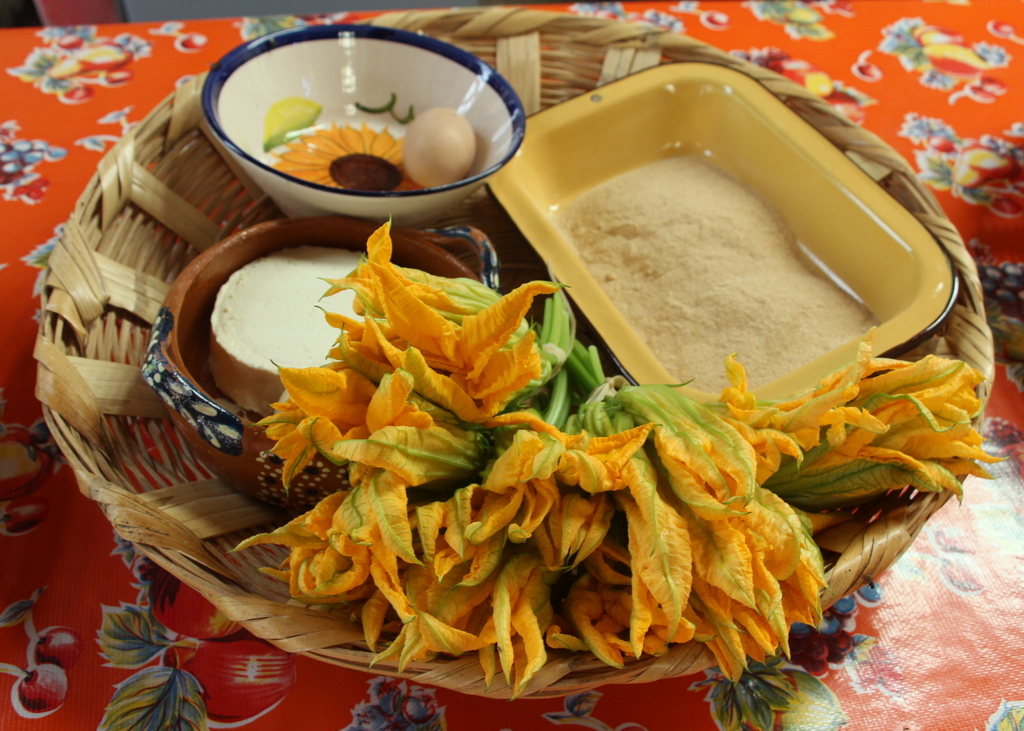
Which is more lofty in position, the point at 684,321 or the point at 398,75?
the point at 398,75

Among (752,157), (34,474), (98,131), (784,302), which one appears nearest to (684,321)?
(784,302)

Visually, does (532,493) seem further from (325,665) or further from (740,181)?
(740,181)

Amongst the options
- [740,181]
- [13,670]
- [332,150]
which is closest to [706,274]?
[740,181]

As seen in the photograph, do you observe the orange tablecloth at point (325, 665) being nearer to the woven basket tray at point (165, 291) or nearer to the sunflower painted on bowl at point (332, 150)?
the woven basket tray at point (165, 291)

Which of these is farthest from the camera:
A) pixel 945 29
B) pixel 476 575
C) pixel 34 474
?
pixel 945 29

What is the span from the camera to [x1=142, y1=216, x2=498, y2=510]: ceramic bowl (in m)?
0.51

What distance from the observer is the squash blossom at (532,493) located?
36 cm

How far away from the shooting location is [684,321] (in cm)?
69

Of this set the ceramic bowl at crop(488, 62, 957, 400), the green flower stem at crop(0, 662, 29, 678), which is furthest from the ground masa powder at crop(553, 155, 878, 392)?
the green flower stem at crop(0, 662, 29, 678)

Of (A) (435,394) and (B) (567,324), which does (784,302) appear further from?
(A) (435,394)

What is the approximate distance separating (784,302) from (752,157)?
19 cm

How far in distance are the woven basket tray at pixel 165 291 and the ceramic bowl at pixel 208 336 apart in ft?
0.13

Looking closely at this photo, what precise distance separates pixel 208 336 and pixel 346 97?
313 millimetres

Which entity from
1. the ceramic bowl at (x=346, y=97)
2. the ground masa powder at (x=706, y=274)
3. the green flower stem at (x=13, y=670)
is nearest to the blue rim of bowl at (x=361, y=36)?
the ceramic bowl at (x=346, y=97)
